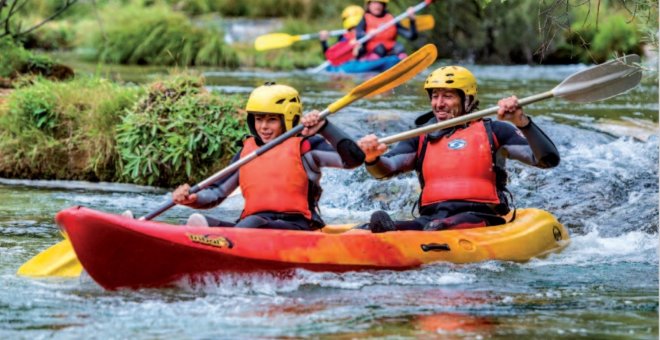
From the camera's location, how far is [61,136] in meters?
9.73

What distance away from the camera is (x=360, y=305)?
17.6 ft

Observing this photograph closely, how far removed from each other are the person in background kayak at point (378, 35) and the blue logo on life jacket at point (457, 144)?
9844mm

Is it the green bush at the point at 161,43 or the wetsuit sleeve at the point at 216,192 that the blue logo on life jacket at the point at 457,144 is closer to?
the wetsuit sleeve at the point at 216,192

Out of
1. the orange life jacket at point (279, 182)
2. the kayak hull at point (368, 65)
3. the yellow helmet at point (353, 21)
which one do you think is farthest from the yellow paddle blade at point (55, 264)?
the yellow helmet at point (353, 21)

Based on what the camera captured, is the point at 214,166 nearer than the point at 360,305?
No

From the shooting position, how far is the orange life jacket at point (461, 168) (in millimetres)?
6508

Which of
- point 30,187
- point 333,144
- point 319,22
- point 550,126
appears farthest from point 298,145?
point 319,22

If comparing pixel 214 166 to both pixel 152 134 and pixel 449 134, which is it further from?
pixel 449 134

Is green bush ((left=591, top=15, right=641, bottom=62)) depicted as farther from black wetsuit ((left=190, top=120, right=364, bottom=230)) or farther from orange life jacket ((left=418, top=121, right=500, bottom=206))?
black wetsuit ((left=190, top=120, right=364, bottom=230))

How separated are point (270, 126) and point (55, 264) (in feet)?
4.30

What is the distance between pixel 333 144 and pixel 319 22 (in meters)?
13.9

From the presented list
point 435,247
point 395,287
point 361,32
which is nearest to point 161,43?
point 361,32

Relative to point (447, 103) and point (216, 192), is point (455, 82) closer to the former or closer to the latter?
point (447, 103)

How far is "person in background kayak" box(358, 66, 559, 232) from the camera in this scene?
6.42m
